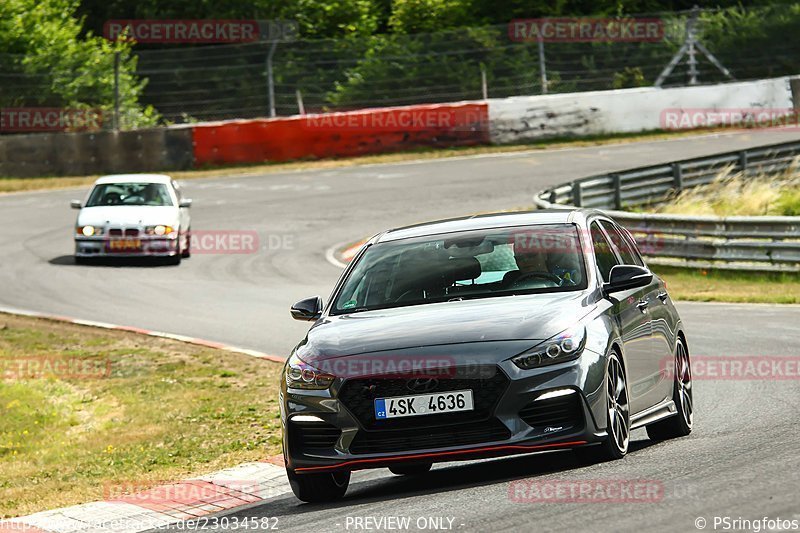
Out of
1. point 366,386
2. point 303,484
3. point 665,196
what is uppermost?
point 366,386

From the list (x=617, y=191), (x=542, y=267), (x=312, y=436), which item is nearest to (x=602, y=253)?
(x=542, y=267)

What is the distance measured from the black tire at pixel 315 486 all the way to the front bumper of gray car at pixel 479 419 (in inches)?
13.0

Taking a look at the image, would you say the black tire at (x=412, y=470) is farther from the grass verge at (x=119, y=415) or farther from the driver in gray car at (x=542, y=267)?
the grass verge at (x=119, y=415)

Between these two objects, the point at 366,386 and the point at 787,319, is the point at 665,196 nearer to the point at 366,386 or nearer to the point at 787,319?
the point at 787,319

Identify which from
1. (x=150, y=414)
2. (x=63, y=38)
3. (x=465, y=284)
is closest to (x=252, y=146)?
(x=63, y=38)

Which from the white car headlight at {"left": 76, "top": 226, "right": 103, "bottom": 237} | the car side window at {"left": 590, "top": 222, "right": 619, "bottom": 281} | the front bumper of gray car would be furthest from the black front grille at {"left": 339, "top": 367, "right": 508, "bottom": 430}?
the white car headlight at {"left": 76, "top": 226, "right": 103, "bottom": 237}

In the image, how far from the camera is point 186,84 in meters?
37.6

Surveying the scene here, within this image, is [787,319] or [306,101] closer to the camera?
[787,319]

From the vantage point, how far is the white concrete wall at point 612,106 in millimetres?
37406

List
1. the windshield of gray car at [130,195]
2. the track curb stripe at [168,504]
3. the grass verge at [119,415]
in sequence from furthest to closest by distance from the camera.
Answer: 1. the windshield of gray car at [130,195]
2. the grass verge at [119,415]
3. the track curb stripe at [168,504]

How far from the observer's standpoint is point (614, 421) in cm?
Result: 802

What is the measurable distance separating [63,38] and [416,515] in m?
37.3

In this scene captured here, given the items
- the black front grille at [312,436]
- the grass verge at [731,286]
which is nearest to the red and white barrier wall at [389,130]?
the grass verge at [731,286]

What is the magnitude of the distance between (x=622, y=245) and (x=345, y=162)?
26857 mm
